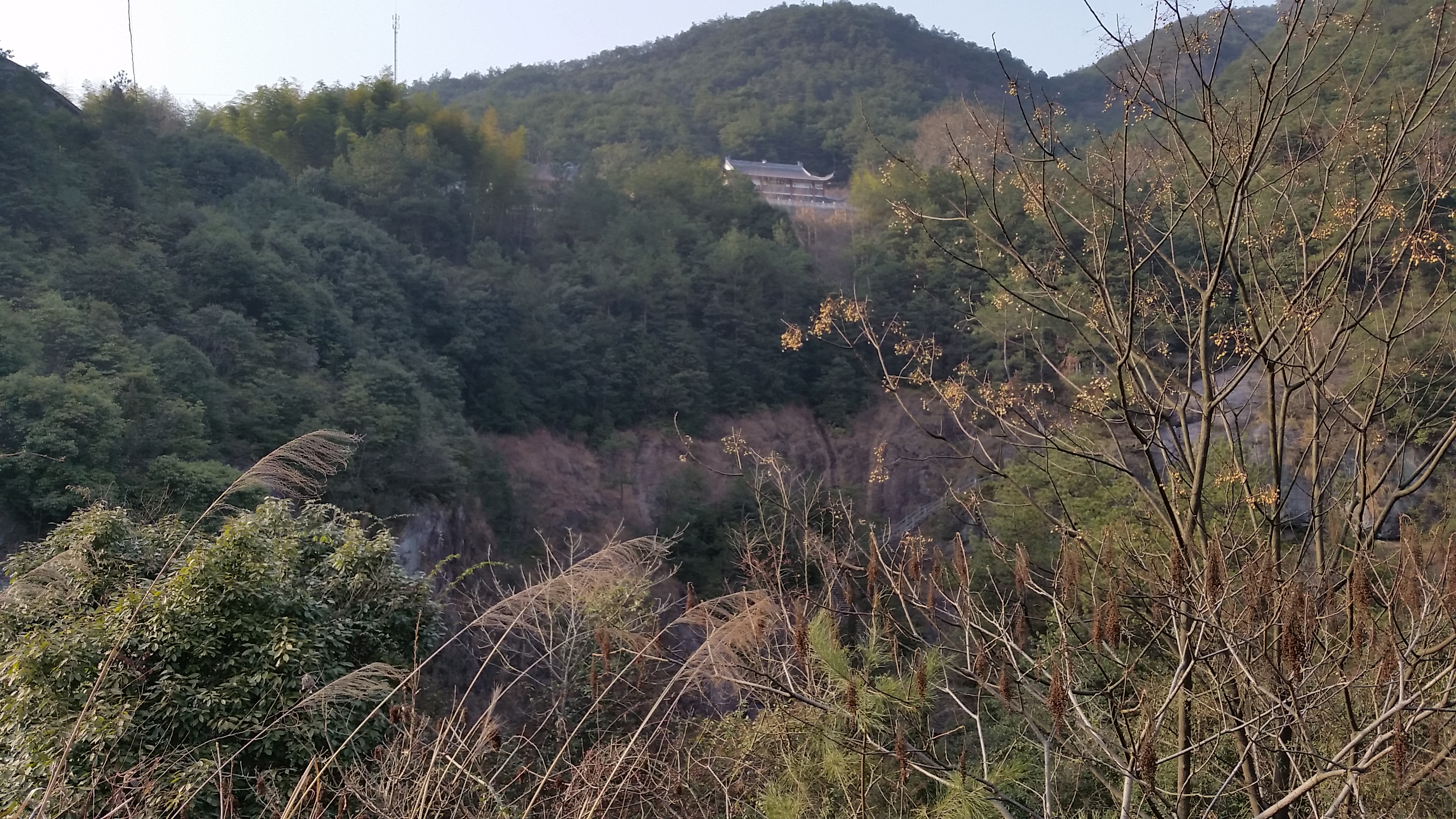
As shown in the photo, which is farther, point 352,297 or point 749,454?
point 352,297

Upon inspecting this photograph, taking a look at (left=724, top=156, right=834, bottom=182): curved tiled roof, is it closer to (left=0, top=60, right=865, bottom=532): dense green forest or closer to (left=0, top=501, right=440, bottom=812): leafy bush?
(left=0, top=60, right=865, bottom=532): dense green forest

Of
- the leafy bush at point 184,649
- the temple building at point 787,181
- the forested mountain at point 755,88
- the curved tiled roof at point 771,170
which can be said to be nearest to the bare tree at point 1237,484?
the leafy bush at point 184,649

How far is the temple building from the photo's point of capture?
2702 cm

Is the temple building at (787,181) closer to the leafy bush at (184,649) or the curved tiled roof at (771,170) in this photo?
the curved tiled roof at (771,170)

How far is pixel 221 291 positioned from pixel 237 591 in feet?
31.2

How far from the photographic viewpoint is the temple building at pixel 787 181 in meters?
27.0

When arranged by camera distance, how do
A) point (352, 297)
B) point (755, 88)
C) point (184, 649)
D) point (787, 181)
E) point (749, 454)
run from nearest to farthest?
point (184, 649), point (749, 454), point (352, 297), point (787, 181), point (755, 88)

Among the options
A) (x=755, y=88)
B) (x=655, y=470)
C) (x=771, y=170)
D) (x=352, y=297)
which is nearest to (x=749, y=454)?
(x=655, y=470)

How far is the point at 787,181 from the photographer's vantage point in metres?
27.8

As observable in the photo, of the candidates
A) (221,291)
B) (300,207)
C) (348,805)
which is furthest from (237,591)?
(300,207)

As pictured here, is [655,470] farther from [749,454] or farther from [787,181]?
[787,181]

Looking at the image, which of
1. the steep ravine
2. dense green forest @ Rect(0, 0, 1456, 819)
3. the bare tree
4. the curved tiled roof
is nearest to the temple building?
the curved tiled roof

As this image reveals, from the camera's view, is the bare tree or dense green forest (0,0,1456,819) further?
dense green forest (0,0,1456,819)

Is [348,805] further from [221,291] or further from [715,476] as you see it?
[715,476]
